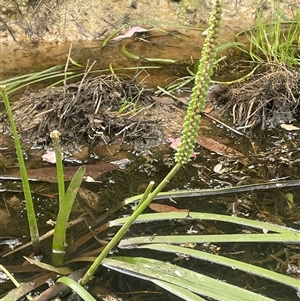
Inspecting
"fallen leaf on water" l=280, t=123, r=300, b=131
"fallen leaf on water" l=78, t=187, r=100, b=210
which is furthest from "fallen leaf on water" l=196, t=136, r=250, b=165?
"fallen leaf on water" l=78, t=187, r=100, b=210

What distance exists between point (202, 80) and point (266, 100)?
1.41 meters

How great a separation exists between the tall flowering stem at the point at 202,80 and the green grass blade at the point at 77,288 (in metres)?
0.41

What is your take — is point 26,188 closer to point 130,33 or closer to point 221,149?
point 221,149

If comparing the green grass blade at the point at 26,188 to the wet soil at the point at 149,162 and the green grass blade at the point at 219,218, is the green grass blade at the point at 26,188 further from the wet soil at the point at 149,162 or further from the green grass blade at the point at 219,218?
the green grass blade at the point at 219,218

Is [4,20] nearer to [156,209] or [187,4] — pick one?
[187,4]

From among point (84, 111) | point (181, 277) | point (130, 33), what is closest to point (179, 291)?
point (181, 277)

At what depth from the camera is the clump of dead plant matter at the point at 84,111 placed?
215cm

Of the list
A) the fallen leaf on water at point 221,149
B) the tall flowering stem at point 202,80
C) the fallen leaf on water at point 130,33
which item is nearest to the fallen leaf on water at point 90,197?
the fallen leaf on water at point 221,149

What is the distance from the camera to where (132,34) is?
3.19 metres

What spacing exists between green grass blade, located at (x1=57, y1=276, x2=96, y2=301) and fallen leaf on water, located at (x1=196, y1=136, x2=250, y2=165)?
0.97m

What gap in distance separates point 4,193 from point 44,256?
0.40 meters

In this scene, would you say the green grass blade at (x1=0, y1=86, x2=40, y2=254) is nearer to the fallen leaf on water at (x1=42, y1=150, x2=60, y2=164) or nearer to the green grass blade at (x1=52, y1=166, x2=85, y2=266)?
the green grass blade at (x1=52, y1=166, x2=85, y2=266)

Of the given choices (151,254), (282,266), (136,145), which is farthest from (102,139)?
(282,266)

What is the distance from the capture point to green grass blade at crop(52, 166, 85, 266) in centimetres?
126
